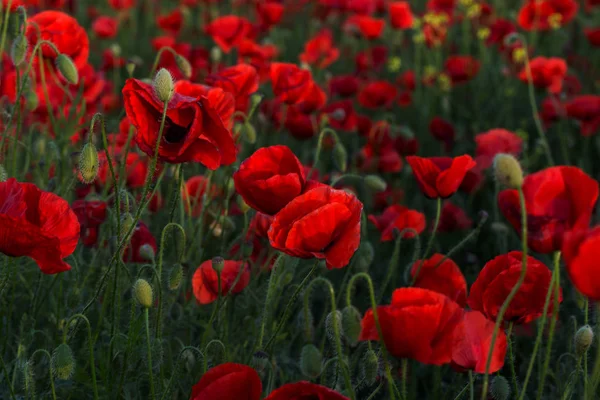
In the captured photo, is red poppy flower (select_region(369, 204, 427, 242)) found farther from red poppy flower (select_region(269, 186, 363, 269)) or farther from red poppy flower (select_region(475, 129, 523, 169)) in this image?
red poppy flower (select_region(269, 186, 363, 269))

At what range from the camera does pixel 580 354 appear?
1421mm

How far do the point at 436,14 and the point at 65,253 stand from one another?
3.24m

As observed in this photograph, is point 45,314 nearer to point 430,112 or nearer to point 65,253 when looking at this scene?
point 65,253

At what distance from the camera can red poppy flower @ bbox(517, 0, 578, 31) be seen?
3840 millimetres

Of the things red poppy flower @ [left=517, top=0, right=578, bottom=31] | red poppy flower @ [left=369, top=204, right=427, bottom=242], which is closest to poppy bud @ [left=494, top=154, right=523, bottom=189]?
red poppy flower @ [left=369, top=204, right=427, bottom=242]

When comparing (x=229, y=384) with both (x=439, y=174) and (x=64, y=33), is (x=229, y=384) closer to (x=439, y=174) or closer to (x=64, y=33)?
(x=439, y=174)

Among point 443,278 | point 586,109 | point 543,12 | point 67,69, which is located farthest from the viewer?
A: point 543,12

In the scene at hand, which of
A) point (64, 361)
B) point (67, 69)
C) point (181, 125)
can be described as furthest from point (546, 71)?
point (64, 361)

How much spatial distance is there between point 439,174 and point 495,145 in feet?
3.13

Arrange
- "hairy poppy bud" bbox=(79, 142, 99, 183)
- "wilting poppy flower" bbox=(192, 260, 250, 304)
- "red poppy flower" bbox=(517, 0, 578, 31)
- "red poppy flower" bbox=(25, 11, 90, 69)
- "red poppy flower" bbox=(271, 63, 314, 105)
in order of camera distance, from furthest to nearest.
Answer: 1. "red poppy flower" bbox=(517, 0, 578, 31)
2. "red poppy flower" bbox=(271, 63, 314, 105)
3. "red poppy flower" bbox=(25, 11, 90, 69)
4. "wilting poppy flower" bbox=(192, 260, 250, 304)
5. "hairy poppy bud" bbox=(79, 142, 99, 183)

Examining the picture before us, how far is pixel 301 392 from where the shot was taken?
1.18m

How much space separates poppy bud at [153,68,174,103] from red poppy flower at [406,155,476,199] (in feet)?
1.88

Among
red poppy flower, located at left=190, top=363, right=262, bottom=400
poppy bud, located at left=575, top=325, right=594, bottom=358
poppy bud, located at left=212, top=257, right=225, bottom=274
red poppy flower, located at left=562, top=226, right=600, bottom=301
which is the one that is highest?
red poppy flower, located at left=562, top=226, right=600, bottom=301

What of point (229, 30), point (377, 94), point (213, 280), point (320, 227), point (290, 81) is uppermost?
point (320, 227)
